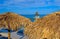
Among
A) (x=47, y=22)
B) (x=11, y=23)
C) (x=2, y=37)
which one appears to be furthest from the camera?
(x=2, y=37)

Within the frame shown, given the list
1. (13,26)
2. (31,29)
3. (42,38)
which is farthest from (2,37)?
(42,38)

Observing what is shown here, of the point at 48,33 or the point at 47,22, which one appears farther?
the point at 47,22

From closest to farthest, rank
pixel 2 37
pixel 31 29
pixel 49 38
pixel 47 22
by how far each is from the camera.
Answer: pixel 49 38
pixel 47 22
pixel 31 29
pixel 2 37

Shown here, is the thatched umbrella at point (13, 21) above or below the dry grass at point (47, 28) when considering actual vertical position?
below

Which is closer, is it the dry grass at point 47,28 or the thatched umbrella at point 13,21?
the dry grass at point 47,28

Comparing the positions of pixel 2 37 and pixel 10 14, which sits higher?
pixel 10 14

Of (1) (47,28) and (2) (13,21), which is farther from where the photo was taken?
(2) (13,21)

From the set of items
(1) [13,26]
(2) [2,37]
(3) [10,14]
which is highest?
(3) [10,14]

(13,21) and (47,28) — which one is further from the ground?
(47,28)

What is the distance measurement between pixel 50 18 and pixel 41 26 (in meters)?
0.64

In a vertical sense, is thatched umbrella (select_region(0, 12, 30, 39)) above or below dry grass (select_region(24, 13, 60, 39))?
below

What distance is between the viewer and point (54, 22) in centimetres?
927

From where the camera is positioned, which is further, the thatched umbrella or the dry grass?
the thatched umbrella

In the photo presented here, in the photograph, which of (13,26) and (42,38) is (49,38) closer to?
(42,38)
